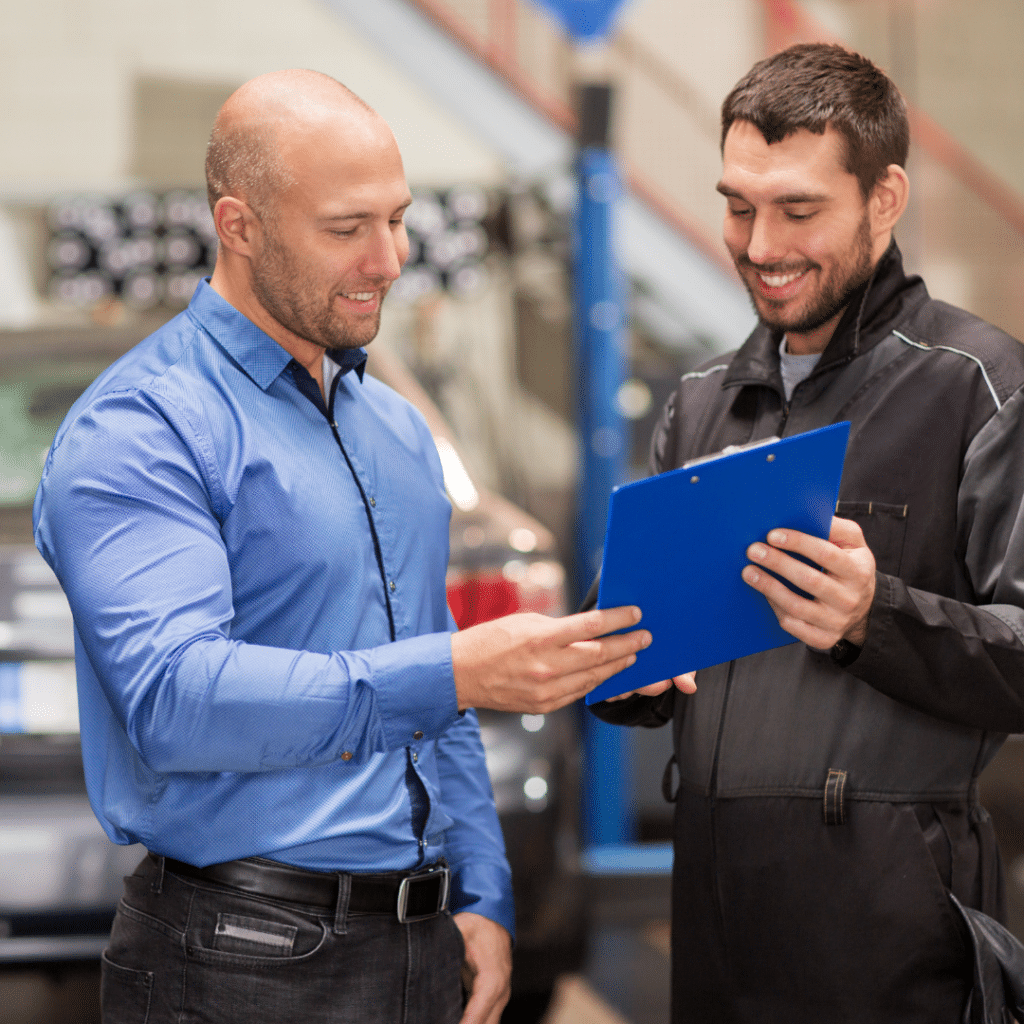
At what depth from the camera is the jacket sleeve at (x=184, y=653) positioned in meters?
1.28

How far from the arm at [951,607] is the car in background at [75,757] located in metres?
1.09

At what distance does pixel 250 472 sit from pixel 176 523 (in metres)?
0.13

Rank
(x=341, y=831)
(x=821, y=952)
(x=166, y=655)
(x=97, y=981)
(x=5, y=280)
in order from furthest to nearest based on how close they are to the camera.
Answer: (x=5, y=280), (x=97, y=981), (x=821, y=952), (x=341, y=831), (x=166, y=655)

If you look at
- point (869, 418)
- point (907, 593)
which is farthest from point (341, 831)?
point (869, 418)

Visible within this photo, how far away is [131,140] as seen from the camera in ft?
27.1

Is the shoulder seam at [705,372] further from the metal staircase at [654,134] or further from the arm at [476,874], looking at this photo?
the metal staircase at [654,134]

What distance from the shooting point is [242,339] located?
1.52 metres

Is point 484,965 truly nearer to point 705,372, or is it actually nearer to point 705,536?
point 705,536

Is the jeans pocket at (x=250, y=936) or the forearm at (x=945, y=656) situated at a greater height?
the forearm at (x=945, y=656)

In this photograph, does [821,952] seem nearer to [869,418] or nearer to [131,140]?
[869,418]

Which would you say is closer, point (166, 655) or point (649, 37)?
point (166, 655)

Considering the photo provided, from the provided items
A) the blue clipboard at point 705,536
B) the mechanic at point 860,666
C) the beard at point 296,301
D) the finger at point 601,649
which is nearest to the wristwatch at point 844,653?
the mechanic at point 860,666

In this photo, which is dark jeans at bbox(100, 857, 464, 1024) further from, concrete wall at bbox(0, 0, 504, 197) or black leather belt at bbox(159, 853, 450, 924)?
concrete wall at bbox(0, 0, 504, 197)

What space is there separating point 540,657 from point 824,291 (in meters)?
0.72
